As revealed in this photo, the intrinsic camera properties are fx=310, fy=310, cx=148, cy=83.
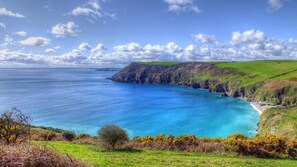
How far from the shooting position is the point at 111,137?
137 ft

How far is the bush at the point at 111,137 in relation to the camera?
137 ft

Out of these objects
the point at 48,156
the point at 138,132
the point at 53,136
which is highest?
the point at 48,156

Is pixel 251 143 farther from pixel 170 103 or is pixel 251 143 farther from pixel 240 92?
pixel 240 92

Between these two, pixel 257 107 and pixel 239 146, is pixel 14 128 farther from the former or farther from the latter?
pixel 257 107

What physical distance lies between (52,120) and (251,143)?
299 feet

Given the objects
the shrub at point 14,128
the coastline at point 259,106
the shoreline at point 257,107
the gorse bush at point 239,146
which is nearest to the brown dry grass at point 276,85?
the coastline at point 259,106

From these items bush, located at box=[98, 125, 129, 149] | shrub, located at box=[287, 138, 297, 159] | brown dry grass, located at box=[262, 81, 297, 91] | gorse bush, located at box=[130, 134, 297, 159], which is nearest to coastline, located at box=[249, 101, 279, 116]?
brown dry grass, located at box=[262, 81, 297, 91]

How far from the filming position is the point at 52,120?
11644 cm

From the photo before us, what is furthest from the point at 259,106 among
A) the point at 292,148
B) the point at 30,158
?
the point at 30,158

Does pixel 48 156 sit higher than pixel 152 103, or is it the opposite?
pixel 48 156

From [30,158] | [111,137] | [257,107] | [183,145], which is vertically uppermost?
[30,158]

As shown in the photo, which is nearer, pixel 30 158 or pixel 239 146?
pixel 30 158

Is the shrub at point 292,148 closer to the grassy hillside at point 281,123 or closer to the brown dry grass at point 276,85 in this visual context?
the grassy hillside at point 281,123

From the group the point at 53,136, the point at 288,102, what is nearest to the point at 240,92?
the point at 288,102
